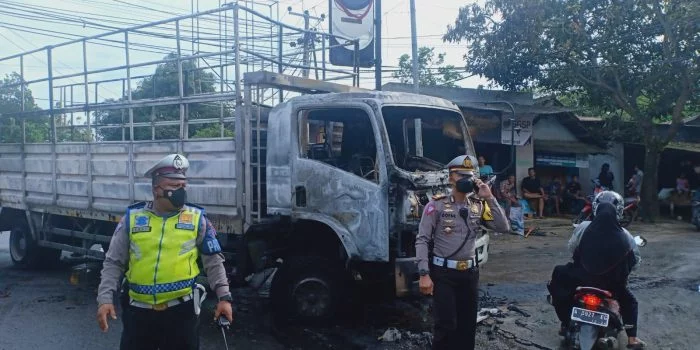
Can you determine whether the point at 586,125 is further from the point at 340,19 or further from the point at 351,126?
the point at 351,126

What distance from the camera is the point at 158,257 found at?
3.20 meters

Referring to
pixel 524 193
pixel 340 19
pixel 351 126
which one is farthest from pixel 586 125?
pixel 351 126

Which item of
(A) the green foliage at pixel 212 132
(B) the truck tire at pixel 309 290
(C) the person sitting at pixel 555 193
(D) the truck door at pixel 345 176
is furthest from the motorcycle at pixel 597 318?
(C) the person sitting at pixel 555 193

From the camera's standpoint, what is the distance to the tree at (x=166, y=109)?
691cm

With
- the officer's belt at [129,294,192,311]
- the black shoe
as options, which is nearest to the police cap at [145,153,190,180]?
the officer's belt at [129,294,192,311]

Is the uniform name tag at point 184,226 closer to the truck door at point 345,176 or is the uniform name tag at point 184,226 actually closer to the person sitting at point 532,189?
the truck door at point 345,176

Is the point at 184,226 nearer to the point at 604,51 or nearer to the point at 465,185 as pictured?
the point at 465,185

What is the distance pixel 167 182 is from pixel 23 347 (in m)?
3.28

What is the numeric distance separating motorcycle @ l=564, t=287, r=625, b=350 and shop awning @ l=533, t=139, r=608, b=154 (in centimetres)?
1320

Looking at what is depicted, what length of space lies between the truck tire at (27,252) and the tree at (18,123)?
141 cm

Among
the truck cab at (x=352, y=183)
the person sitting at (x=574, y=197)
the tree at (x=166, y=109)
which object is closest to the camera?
the truck cab at (x=352, y=183)

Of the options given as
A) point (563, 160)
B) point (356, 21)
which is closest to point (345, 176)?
point (356, 21)

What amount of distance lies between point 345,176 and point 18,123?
6.46m

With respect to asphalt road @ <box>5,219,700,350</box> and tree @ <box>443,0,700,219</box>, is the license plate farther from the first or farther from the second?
tree @ <box>443,0,700,219</box>
